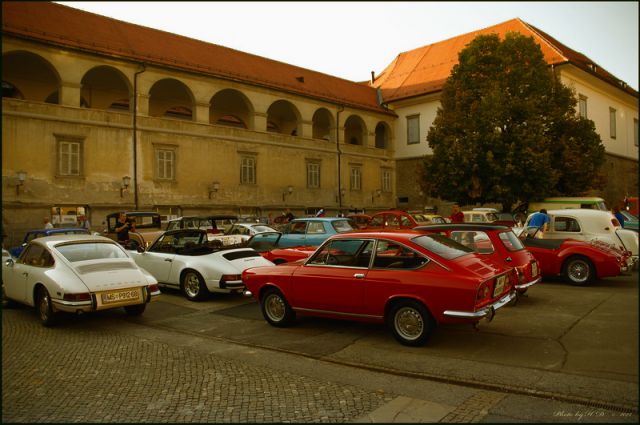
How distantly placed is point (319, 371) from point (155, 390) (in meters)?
1.91

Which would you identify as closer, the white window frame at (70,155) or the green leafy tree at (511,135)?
the white window frame at (70,155)

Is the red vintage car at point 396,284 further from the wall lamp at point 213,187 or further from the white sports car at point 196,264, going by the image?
the wall lamp at point 213,187

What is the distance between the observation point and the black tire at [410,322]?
648 cm

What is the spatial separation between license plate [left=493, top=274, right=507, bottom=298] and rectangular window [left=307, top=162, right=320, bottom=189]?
93.0ft

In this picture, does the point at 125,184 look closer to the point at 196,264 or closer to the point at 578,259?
the point at 196,264

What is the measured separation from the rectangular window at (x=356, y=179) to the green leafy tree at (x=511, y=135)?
1137cm

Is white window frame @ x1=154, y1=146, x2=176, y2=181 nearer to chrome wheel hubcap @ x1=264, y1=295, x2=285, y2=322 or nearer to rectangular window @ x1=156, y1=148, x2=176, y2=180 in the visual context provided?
rectangular window @ x1=156, y1=148, x2=176, y2=180

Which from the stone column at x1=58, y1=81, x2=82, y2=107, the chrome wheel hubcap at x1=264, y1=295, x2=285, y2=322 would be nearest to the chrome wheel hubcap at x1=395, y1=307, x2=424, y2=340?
the chrome wheel hubcap at x1=264, y1=295, x2=285, y2=322

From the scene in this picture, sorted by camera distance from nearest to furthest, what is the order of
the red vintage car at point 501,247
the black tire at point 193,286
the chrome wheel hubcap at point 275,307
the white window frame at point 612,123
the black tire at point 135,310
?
the chrome wheel hubcap at point 275,307
the red vintage car at point 501,247
the black tire at point 135,310
the black tire at point 193,286
the white window frame at point 612,123

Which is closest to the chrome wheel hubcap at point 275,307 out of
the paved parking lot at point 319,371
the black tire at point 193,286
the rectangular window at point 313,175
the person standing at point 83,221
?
the paved parking lot at point 319,371

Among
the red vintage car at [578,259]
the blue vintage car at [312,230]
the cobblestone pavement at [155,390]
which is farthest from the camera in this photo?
the blue vintage car at [312,230]

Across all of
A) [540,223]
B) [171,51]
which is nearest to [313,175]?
[171,51]

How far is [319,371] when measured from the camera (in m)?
5.82

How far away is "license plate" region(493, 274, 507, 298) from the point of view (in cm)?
665
